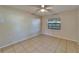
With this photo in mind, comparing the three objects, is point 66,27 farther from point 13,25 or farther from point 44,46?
point 13,25

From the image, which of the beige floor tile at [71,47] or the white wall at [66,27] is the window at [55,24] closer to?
the white wall at [66,27]

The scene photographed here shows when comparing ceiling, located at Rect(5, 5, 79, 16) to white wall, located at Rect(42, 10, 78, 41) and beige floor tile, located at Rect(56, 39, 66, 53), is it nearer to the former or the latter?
white wall, located at Rect(42, 10, 78, 41)

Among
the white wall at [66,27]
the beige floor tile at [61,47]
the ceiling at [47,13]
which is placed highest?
the ceiling at [47,13]

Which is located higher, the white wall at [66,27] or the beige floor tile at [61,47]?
the white wall at [66,27]

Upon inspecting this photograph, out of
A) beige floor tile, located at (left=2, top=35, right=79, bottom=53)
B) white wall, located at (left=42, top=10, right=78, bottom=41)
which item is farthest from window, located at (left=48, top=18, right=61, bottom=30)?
beige floor tile, located at (left=2, top=35, right=79, bottom=53)

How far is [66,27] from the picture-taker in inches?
49.0

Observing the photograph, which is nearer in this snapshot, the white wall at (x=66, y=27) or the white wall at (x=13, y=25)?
the white wall at (x=13, y=25)

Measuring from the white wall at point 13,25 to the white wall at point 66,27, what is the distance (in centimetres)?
12

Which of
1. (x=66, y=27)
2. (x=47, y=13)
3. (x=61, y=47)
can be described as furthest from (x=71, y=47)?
(x=47, y=13)

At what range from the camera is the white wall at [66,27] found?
3.85ft

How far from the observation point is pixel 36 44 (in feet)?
3.95

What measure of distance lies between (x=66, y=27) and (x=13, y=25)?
Answer: 728 millimetres

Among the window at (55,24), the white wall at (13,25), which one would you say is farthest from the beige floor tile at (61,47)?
the white wall at (13,25)

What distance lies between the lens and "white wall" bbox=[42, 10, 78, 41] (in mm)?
1174
